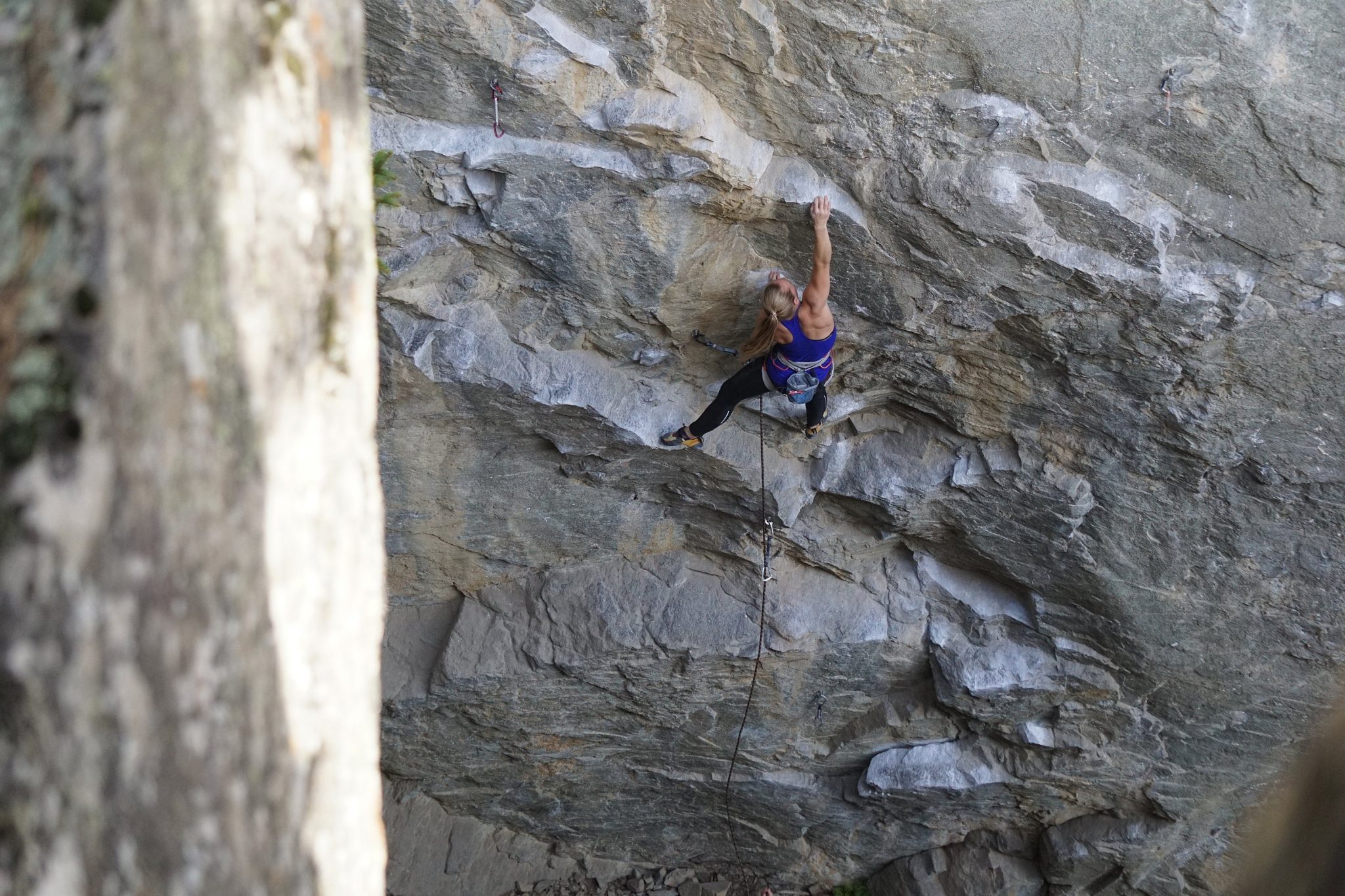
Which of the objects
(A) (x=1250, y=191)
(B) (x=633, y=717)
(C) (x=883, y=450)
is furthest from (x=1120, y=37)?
(B) (x=633, y=717)

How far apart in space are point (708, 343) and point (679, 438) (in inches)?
23.3

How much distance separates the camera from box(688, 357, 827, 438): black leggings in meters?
5.11

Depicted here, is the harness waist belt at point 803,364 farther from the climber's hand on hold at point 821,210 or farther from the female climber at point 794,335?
the climber's hand on hold at point 821,210

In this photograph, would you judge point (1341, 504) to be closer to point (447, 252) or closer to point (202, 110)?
point (447, 252)

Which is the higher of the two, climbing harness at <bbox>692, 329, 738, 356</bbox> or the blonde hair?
the blonde hair

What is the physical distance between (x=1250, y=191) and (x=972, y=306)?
1277mm

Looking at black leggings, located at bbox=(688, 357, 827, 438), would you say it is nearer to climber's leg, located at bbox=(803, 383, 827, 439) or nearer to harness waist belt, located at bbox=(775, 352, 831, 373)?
climber's leg, located at bbox=(803, 383, 827, 439)

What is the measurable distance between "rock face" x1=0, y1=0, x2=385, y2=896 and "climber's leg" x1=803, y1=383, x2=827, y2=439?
153 inches

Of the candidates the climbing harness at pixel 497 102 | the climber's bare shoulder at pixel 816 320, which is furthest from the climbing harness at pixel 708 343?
the climbing harness at pixel 497 102

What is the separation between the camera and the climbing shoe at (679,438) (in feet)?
17.9

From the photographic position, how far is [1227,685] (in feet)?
19.3

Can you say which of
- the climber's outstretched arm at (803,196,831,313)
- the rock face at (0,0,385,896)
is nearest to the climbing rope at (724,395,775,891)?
the climber's outstretched arm at (803,196,831,313)

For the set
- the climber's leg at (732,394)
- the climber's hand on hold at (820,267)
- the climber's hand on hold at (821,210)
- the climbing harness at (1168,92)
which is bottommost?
the climber's leg at (732,394)

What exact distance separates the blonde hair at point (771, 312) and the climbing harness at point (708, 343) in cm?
28
